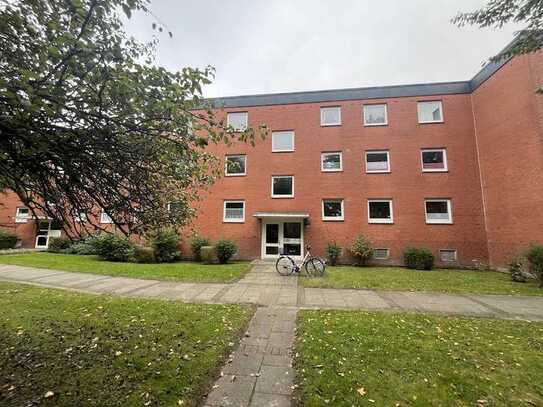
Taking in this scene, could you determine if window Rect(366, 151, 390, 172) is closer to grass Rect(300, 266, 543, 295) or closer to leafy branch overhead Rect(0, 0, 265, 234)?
grass Rect(300, 266, 543, 295)

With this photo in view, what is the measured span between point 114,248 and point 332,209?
12.4m

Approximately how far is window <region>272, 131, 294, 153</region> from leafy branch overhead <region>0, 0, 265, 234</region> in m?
13.2

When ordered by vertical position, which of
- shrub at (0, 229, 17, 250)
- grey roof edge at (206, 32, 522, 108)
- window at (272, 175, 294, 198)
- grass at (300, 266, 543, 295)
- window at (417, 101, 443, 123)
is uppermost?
grey roof edge at (206, 32, 522, 108)

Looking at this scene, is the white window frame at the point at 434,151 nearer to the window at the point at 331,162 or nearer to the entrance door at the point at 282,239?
the window at the point at 331,162

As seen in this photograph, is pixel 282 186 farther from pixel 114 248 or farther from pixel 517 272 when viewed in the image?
pixel 517 272

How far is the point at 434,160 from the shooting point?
594 inches

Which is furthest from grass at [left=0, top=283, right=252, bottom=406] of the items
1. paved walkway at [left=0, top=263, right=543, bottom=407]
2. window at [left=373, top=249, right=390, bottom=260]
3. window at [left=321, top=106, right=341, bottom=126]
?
window at [left=321, top=106, right=341, bottom=126]

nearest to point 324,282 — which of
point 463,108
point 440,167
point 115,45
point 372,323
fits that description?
point 372,323

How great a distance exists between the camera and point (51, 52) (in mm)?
2023

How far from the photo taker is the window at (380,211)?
14883mm

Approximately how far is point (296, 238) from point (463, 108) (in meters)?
12.2

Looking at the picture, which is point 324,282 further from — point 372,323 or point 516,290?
point 516,290

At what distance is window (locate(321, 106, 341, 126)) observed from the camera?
16391 millimetres

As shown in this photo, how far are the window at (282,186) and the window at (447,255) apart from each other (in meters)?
8.79
